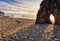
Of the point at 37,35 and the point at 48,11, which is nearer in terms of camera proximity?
the point at 37,35

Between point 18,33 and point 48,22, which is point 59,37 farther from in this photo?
point 48,22

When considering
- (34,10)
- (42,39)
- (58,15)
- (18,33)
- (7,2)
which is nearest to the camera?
(42,39)

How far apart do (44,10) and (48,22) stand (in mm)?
443

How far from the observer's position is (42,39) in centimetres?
498

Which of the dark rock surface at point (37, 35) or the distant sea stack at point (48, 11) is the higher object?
the distant sea stack at point (48, 11)

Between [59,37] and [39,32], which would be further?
[39,32]

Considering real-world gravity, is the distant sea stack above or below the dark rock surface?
above

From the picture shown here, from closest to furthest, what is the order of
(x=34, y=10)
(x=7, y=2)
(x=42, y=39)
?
1. (x=42, y=39)
2. (x=34, y=10)
3. (x=7, y=2)

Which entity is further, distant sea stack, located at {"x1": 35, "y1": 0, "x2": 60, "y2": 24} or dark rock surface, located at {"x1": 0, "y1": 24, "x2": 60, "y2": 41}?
distant sea stack, located at {"x1": 35, "y1": 0, "x2": 60, "y2": 24}

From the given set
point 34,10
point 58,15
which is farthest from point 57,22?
point 34,10

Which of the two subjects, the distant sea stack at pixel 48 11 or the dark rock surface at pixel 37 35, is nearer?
the dark rock surface at pixel 37 35

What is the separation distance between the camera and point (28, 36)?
17.2 feet

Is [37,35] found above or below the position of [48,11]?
below

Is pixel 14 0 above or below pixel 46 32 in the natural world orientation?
above
